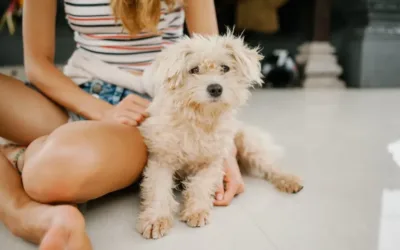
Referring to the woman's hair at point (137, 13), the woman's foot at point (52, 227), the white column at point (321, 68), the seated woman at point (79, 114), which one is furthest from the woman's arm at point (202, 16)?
the white column at point (321, 68)

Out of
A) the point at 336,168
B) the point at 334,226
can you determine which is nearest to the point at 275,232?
the point at 334,226

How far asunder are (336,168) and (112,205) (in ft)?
2.24

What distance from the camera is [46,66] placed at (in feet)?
3.60

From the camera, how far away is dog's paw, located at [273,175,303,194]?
1.07 metres

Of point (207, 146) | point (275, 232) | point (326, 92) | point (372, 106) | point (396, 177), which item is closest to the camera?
point (275, 232)

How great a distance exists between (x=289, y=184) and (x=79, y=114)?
57cm

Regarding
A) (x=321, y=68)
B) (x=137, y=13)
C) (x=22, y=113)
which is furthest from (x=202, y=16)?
(x=321, y=68)

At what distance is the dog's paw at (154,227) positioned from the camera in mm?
803

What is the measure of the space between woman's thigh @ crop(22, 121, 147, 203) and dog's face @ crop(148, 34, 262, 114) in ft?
0.50

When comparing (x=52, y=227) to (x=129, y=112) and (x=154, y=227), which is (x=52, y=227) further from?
(x=129, y=112)

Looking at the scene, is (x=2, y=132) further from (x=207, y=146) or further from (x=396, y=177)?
(x=396, y=177)

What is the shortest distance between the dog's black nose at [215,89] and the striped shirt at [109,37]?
35 centimetres

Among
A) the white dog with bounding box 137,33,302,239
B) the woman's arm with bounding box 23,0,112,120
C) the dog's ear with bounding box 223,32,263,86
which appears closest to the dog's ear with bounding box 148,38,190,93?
the white dog with bounding box 137,33,302,239

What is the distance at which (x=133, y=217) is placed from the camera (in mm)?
913
